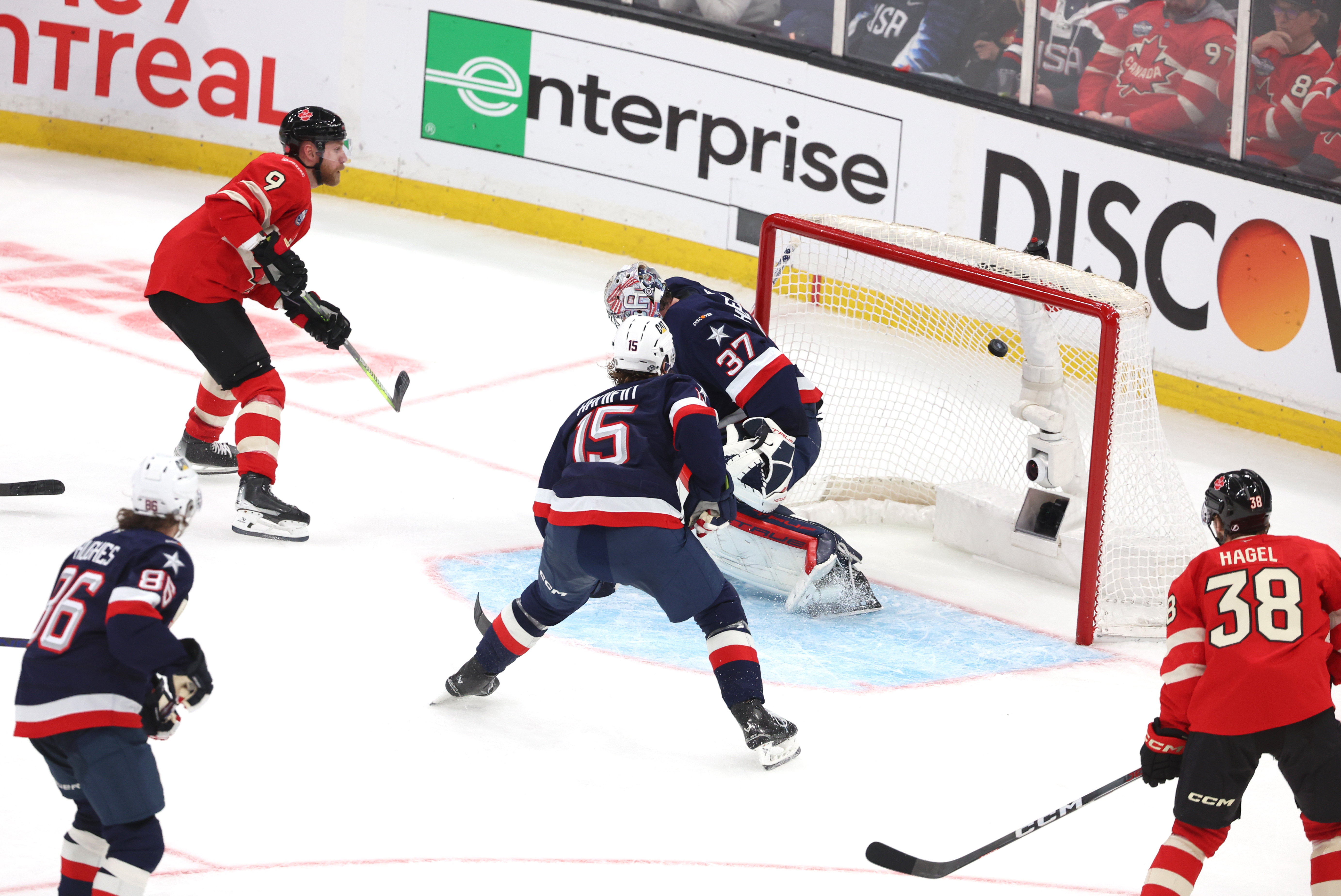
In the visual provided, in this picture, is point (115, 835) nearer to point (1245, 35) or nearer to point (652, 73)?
point (1245, 35)

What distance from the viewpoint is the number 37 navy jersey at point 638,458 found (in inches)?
147

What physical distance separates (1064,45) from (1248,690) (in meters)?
4.70

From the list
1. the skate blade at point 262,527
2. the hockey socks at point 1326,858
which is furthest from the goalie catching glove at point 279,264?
the hockey socks at point 1326,858

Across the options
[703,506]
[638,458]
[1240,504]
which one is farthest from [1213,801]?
[638,458]

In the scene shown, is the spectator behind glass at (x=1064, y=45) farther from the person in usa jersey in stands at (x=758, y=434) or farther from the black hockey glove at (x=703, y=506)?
the black hockey glove at (x=703, y=506)

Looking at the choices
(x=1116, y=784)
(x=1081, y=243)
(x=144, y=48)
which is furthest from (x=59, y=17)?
(x=1116, y=784)

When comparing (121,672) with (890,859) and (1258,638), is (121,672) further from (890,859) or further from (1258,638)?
(1258,638)

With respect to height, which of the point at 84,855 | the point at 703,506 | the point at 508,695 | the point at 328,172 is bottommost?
the point at 508,695

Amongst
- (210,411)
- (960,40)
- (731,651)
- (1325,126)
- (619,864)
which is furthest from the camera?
(960,40)

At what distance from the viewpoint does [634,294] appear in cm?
Answer: 460

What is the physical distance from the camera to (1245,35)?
262 inches

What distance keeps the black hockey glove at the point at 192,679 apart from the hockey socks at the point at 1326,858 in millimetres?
1921

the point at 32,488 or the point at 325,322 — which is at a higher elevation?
the point at 325,322

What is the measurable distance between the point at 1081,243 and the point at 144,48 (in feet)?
17.1
